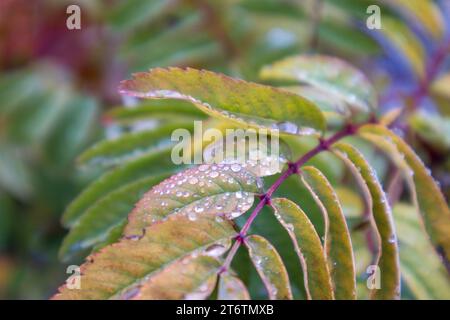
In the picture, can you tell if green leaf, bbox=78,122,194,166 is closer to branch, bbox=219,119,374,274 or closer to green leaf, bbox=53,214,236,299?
branch, bbox=219,119,374,274

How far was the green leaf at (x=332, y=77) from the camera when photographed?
0.85m

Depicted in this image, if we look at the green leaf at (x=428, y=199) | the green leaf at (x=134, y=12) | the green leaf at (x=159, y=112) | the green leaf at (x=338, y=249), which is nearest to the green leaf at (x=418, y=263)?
the green leaf at (x=428, y=199)

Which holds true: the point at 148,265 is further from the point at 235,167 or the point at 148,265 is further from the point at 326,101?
the point at 326,101

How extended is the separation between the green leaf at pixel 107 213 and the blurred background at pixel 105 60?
401 millimetres

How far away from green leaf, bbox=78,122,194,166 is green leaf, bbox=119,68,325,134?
0.20 meters

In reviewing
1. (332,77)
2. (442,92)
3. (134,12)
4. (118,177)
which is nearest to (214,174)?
(118,177)

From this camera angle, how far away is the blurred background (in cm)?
124

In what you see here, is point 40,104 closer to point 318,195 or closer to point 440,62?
point 440,62

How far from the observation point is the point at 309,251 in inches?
22.7

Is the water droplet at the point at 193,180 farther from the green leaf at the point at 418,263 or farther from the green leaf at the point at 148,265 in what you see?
the green leaf at the point at 418,263

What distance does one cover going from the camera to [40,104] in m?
1.42

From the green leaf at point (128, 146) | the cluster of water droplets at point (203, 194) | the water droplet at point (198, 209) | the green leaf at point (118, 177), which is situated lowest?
the water droplet at point (198, 209)

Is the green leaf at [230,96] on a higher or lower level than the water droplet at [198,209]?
higher

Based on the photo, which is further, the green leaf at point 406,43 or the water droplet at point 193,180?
the green leaf at point 406,43
